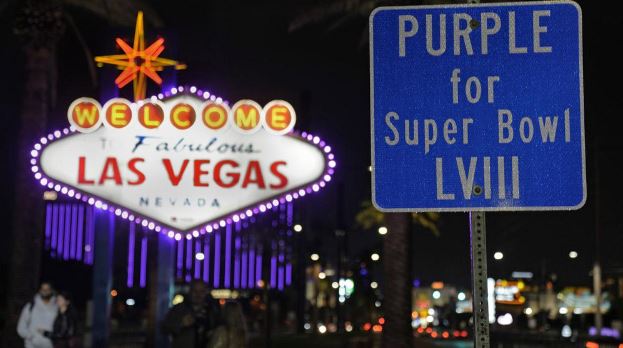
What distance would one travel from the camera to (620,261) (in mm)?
48219

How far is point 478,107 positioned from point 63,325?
11233 millimetres

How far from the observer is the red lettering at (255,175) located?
1642cm

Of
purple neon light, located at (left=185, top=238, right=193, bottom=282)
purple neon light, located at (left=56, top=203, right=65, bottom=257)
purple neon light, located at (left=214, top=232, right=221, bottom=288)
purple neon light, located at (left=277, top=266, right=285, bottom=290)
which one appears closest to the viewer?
purple neon light, located at (left=56, top=203, right=65, bottom=257)

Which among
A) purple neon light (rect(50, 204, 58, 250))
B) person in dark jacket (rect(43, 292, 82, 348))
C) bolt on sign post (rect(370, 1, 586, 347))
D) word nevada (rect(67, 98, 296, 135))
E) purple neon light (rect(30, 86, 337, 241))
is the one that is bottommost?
person in dark jacket (rect(43, 292, 82, 348))

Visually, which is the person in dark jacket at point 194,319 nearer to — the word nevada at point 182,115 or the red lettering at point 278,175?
the red lettering at point 278,175

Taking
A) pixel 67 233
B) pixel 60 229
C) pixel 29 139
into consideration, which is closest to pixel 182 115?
pixel 29 139

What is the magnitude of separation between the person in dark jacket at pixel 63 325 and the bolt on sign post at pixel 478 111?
35.9ft

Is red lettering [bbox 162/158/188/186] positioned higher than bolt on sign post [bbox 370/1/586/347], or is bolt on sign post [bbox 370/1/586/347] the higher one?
red lettering [bbox 162/158/188/186]

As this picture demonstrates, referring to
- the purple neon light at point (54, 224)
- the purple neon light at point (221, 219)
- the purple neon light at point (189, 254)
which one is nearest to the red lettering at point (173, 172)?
the purple neon light at point (221, 219)

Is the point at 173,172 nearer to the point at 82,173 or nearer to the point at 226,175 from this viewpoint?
the point at 226,175

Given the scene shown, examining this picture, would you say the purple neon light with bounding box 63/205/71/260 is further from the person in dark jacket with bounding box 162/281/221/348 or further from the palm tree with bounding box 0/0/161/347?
the person in dark jacket with bounding box 162/281/221/348

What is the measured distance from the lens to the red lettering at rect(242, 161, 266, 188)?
53.9 ft

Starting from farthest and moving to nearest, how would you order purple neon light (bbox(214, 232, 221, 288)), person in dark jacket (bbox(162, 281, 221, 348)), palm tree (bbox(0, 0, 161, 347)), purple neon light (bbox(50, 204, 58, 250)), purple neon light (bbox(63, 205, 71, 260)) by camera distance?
purple neon light (bbox(214, 232, 221, 288)) → purple neon light (bbox(63, 205, 71, 260)) → purple neon light (bbox(50, 204, 58, 250)) → palm tree (bbox(0, 0, 161, 347)) → person in dark jacket (bbox(162, 281, 221, 348))

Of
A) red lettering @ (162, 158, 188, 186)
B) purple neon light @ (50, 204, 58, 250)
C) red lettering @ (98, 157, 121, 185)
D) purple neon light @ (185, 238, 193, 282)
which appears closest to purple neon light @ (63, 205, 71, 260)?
purple neon light @ (50, 204, 58, 250)
